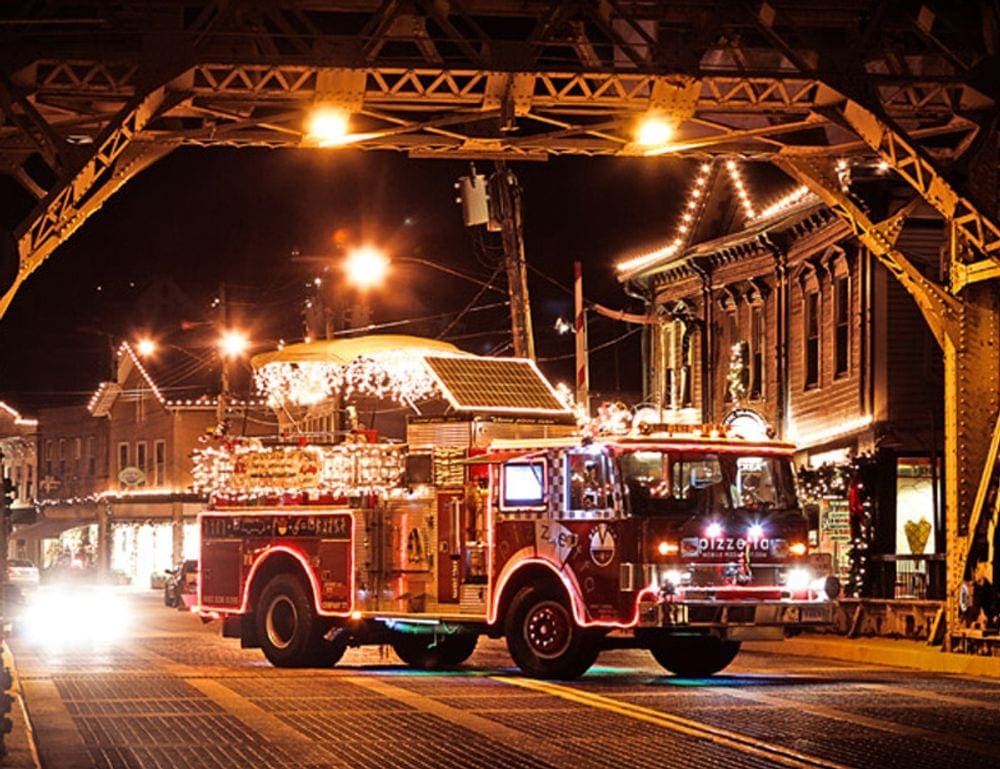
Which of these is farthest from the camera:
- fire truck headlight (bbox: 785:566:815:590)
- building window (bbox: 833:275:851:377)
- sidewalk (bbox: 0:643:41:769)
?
building window (bbox: 833:275:851:377)

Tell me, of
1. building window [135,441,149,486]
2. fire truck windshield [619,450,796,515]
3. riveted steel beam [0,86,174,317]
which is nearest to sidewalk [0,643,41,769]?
riveted steel beam [0,86,174,317]

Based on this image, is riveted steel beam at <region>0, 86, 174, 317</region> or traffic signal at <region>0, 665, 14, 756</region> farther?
riveted steel beam at <region>0, 86, 174, 317</region>

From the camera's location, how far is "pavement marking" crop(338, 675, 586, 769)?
13.4 meters

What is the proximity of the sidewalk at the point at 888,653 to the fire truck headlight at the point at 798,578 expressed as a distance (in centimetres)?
252

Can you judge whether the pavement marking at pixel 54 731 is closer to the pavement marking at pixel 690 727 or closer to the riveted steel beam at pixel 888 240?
the pavement marking at pixel 690 727

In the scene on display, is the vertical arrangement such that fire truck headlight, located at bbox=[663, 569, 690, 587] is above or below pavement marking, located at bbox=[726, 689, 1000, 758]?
above

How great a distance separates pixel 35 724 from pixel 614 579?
21.6ft

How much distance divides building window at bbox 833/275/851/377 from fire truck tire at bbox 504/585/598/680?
1620cm

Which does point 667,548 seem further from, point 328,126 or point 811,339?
point 811,339

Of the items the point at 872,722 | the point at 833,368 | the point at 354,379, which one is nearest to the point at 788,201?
the point at 833,368

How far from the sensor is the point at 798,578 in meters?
20.8

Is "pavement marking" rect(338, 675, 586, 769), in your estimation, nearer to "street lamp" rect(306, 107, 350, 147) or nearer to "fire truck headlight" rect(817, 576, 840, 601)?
"fire truck headlight" rect(817, 576, 840, 601)

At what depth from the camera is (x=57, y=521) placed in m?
90.6

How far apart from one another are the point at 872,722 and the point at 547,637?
5353 mm
